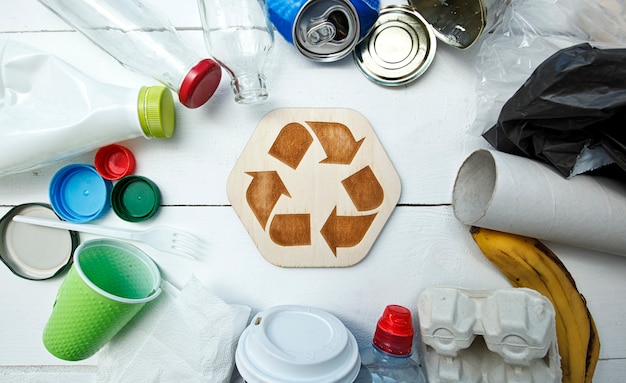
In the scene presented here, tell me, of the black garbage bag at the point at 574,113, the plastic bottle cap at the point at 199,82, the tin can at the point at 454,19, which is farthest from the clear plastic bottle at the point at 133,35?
the black garbage bag at the point at 574,113

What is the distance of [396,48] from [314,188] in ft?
0.89

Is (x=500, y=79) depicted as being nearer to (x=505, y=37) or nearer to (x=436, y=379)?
(x=505, y=37)

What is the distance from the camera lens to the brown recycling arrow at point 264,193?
2.30 ft

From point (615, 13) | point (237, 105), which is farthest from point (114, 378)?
point (615, 13)

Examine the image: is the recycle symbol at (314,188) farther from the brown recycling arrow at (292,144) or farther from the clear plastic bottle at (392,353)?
the clear plastic bottle at (392,353)

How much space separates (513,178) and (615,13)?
29 centimetres

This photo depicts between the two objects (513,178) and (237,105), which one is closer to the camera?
(513,178)

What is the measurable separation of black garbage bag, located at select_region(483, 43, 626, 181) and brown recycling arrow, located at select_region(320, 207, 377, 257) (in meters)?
0.25

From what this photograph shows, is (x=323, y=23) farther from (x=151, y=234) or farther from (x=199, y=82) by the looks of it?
(x=151, y=234)

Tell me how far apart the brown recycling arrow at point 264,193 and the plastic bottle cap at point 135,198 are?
156 millimetres

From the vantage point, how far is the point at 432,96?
71 cm

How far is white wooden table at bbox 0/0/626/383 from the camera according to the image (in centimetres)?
71

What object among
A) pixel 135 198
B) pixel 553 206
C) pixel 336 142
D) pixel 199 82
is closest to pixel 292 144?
pixel 336 142

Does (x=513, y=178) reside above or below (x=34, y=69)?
below
